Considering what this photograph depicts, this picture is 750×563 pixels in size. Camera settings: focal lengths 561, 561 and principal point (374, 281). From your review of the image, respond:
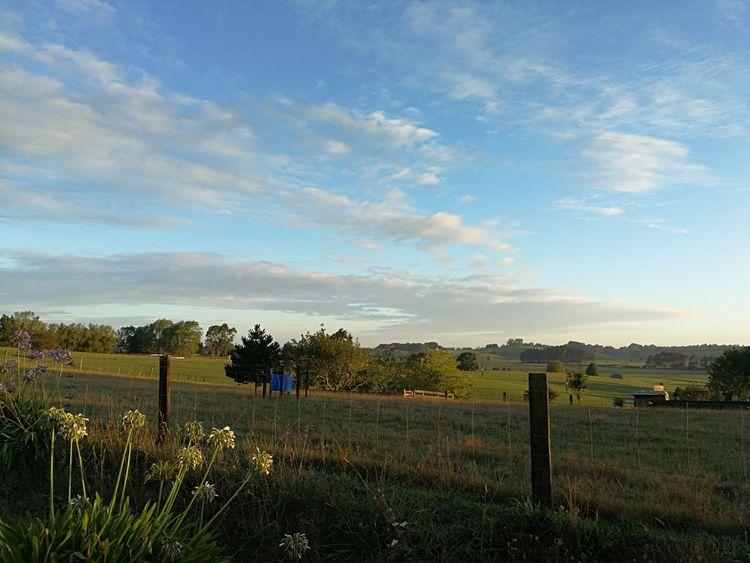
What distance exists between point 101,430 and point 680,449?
44.8ft

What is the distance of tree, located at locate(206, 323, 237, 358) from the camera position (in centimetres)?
12569

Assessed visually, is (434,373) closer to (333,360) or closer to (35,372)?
(333,360)

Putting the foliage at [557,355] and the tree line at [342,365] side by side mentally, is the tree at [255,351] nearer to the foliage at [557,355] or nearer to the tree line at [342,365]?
the tree line at [342,365]

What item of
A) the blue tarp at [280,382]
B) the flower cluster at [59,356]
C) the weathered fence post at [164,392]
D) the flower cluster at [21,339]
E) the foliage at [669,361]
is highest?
the flower cluster at [21,339]

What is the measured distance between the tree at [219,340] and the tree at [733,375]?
92493 mm

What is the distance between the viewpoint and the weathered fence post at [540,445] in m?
5.70

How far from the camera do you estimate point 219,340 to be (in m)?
127

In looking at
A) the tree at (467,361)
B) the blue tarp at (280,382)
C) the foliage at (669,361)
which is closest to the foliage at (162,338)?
the tree at (467,361)

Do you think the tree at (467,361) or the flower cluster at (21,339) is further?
the tree at (467,361)

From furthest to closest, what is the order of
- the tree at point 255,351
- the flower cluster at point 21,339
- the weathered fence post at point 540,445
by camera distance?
the tree at point 255,351 < the flower cluster at point 21,339 < the weathered fence post at point 540,445

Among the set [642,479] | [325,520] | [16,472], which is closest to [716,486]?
[642,479]

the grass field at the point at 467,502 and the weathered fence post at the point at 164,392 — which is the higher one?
the weathered fence post at the point at 164,392

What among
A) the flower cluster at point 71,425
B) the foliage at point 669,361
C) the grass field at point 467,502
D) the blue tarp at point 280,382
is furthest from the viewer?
the foliage at point 669,361

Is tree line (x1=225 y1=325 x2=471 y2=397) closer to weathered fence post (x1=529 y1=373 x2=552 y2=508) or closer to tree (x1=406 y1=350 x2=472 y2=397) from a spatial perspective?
tree (x1=406 y1=350 x2=472 y2=397)
